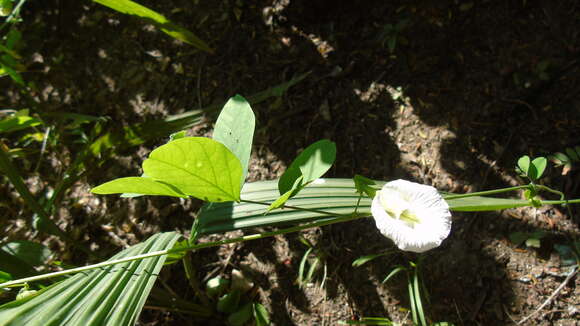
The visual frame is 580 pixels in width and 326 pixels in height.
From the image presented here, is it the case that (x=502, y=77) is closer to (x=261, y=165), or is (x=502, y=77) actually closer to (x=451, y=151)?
(x=451, y=151)

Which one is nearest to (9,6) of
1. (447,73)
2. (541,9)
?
(447,73)

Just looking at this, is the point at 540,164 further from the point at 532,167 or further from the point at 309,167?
the point at 309,167

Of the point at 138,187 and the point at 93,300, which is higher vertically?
the point at 138,187

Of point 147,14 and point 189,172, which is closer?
point 189,172

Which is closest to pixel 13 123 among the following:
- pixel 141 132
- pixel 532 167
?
pixel 141 132

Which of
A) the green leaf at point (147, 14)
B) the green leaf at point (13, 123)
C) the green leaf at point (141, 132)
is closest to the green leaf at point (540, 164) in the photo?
the green leaf at point (141, 132)

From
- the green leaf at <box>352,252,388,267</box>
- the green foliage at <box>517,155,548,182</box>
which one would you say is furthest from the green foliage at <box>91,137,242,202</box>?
the green leaf at <box>352,252,388,267</box>

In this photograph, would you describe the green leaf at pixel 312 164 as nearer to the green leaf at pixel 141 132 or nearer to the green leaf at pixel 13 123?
the green leaf at pixel 141 132
